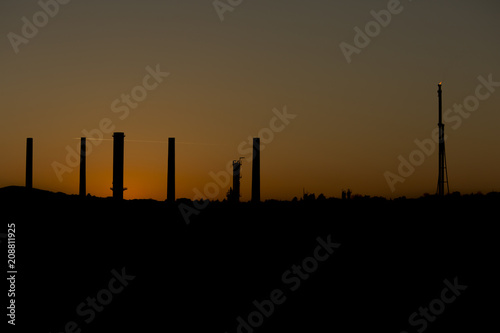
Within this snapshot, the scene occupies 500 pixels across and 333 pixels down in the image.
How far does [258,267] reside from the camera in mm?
15445

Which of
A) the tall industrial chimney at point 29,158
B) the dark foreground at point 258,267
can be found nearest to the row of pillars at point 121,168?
the tall industrial chimney at point 29,158

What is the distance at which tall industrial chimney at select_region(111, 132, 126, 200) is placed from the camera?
24891 millimetres

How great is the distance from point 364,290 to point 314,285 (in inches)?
42.1

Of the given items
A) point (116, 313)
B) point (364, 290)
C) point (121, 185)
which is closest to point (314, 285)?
point (364, 290)

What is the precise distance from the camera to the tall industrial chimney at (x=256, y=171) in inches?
1027

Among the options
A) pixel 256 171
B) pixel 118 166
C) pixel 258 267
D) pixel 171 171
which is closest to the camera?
pixel 258 267

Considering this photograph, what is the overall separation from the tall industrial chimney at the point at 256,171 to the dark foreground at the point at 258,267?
5545mm

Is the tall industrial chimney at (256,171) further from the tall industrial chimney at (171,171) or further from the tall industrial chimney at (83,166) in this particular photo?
the tall industrial chimney at (83,166)

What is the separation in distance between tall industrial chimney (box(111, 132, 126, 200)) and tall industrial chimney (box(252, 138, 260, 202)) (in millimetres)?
5015

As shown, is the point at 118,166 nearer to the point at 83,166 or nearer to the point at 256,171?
the point at 83,166

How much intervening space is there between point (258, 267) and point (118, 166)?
11180 millimetres

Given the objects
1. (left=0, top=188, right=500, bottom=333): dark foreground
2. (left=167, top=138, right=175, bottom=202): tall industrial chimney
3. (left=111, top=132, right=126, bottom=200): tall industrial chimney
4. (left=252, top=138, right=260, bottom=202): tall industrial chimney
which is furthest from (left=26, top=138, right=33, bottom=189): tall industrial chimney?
(left=252, top=138, right=260, bottom=202): tall industrial chimney

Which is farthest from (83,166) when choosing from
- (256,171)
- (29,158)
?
(256,171)

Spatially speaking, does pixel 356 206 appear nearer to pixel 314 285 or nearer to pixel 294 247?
pixel 294 247
